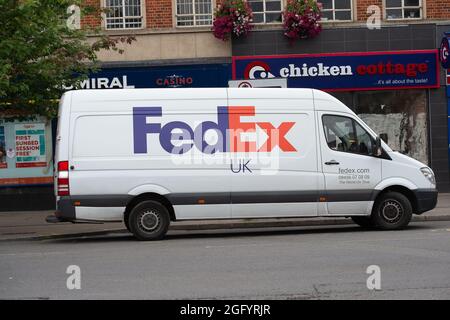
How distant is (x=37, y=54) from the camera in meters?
15.0

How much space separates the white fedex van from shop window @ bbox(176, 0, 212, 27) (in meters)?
8.42

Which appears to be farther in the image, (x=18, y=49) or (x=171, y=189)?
(x=18, y=49)

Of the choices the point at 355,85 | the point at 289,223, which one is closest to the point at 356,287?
the point at 289,223

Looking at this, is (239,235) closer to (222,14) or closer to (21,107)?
(21,107)

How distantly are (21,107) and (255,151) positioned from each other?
539cm

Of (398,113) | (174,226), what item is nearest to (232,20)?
(398,113)

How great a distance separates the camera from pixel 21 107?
15633mm

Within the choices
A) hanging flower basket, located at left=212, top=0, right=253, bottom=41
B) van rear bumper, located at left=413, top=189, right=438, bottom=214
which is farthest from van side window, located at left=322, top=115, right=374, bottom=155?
hanging flower basket, located at left=212, top=0, right=253, bottom=41

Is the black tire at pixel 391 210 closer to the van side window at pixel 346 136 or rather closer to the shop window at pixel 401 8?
the van side window at pixel 346 136

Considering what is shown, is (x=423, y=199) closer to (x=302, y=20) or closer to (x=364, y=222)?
(x=364, y=222)

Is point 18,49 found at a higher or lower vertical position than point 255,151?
higher

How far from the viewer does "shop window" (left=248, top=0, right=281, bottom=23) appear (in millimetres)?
21188

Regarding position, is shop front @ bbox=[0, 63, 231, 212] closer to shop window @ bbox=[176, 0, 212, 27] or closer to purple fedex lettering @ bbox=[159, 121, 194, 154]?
shop window @ bbox=[176, 0, 212, 27]
